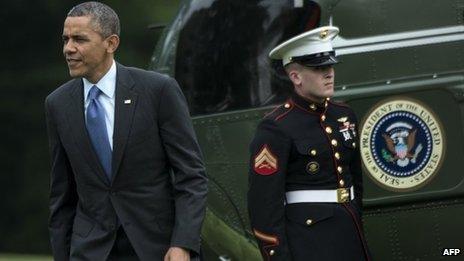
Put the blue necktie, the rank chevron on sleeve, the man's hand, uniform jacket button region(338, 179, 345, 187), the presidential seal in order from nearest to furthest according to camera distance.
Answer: the man's hand → the blue necktie → the rank chevron on sleeve → uniform jacket button region(338, 179, 345, 187) → the presidential seal

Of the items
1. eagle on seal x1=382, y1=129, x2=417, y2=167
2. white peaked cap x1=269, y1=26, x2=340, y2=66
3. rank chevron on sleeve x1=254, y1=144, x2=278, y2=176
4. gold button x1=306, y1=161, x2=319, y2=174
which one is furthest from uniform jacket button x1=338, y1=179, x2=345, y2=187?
eagle on seal x1=382, y1=129, x2=417, y2=167

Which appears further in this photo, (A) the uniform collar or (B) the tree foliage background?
(B) the tree foliage background

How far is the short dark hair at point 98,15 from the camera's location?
540cm

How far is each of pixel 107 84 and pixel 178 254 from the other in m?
0.71

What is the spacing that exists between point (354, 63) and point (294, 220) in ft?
4.77

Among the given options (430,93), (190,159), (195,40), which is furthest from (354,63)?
(190,159)

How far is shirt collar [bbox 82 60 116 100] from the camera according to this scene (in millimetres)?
5449

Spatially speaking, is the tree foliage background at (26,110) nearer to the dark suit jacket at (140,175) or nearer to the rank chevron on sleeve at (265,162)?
the rank chevron on sleeve at (265,162)

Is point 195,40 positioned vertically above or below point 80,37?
below

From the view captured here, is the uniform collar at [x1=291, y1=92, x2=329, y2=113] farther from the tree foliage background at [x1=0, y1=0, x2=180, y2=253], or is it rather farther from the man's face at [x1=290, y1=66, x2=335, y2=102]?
the tree foliage background at [x1=0, y1=0, x2=180, y2=253]

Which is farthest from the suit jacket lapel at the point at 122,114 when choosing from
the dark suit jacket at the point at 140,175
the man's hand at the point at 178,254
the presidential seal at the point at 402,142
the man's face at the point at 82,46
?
the presidential seal at the point at 402,142

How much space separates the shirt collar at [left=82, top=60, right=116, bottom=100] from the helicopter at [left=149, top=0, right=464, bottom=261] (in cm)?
192

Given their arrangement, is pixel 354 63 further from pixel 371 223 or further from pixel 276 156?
pixel 276 156

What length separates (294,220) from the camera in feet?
19.5
